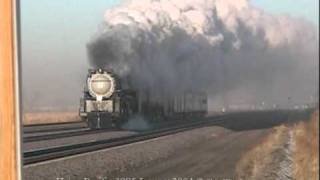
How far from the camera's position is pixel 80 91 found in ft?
26.0

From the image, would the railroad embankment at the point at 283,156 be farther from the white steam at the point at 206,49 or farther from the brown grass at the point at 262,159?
the white steam at the point at 206,49

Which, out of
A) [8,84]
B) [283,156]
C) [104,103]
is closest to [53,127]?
[104,103]

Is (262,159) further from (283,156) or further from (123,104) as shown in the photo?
(123,104)

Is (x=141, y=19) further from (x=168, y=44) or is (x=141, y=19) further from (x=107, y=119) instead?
(x=107, y=119)

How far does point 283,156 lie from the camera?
7.31m

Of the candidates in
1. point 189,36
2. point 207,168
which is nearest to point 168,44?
point 189,36

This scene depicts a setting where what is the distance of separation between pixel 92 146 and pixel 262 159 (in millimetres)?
1655

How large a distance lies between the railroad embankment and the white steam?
30 cm

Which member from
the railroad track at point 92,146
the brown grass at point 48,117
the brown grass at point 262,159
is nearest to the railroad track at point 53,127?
the brown grass at point 48,117

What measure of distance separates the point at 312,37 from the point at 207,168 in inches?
61.1

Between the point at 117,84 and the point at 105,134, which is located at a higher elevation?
the point at 117,84

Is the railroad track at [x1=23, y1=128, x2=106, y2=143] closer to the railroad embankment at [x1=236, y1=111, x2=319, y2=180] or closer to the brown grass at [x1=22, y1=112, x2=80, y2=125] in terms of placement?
the brown grass at [x1=22, y1=112, x2=80, y2=125]

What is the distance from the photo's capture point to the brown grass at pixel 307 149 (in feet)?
21.8

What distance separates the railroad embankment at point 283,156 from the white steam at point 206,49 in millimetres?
303
